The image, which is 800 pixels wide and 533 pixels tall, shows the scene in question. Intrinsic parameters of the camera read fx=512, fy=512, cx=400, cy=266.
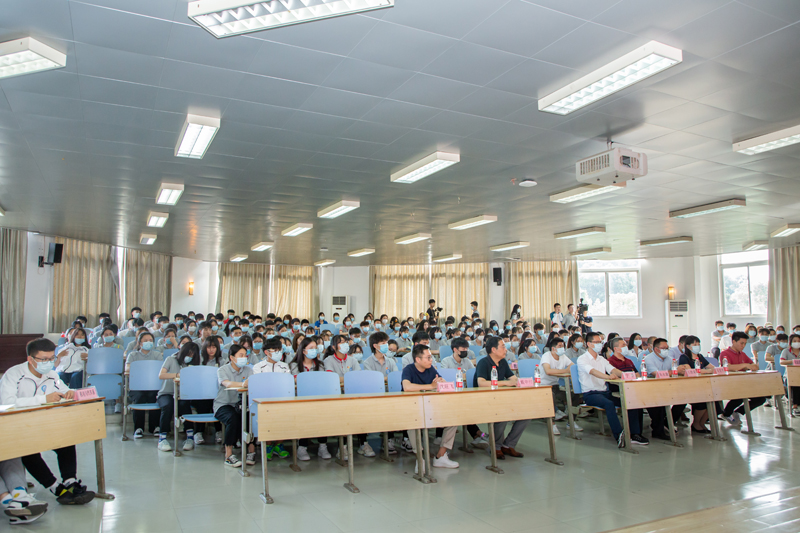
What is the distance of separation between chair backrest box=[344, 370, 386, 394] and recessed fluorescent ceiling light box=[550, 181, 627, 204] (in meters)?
4.05

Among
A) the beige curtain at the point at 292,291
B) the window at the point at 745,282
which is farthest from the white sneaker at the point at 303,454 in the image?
the window at the point at 745,282

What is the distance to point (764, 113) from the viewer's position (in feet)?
15.8

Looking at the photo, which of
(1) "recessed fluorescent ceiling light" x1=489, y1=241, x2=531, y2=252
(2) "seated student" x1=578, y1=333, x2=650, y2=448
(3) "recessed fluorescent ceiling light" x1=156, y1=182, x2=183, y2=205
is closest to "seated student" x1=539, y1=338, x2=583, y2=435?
(2) "seated student" x1=578, y1=333, x2=650, y2=448

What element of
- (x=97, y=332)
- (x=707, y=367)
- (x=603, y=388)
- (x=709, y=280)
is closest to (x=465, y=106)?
(x=603, y=388)

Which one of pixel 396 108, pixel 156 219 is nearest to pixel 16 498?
pixel 396 108

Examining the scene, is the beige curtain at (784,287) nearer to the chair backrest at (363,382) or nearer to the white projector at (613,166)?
the white projector at (613,166)

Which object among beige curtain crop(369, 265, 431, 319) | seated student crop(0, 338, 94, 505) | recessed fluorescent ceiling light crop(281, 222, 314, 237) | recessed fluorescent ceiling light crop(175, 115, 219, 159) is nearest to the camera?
seated student crop(0, 338, 94, 505)

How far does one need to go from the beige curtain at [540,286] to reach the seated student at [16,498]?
1578 cm

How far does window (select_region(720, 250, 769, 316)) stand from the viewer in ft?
47.1

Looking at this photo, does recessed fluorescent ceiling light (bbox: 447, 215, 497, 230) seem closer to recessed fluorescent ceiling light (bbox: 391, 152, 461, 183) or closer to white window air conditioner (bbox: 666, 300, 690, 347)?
recessed fluorescent ceiling light (bbox: 391, 152, 461, 183)

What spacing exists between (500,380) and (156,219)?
287 inches

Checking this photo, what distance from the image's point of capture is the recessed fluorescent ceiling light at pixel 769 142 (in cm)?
515

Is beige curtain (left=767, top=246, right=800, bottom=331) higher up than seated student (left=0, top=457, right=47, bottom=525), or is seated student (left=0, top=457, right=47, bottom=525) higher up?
beige curtain (left=767, top=246, right=800, bottom=331)

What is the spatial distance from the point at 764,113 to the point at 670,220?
17.6 feet
